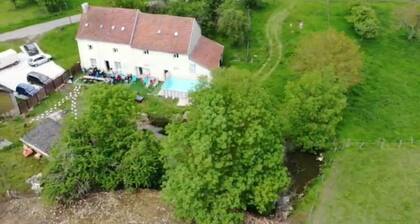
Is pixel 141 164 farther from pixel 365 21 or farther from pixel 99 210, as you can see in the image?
pixel 365 21

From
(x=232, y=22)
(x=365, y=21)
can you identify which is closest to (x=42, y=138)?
(x=232, y=22)

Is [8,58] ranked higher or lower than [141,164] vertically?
higher

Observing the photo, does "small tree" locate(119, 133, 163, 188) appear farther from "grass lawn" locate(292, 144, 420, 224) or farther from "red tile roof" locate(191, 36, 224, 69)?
"red tile roof" locate(191, 36, 224, 69)

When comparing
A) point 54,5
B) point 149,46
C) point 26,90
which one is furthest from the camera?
point 54,5

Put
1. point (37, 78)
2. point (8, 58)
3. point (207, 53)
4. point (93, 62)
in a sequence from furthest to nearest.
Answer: point (93, 62) < point (8, 58) < point (37, 78) < point (207, 53)

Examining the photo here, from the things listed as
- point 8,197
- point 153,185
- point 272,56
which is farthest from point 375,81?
point 8,197

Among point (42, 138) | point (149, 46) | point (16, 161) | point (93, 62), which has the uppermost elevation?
point (149, 46)

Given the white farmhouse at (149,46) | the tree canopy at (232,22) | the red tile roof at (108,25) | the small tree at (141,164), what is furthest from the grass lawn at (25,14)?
the small tree at (141,164)
